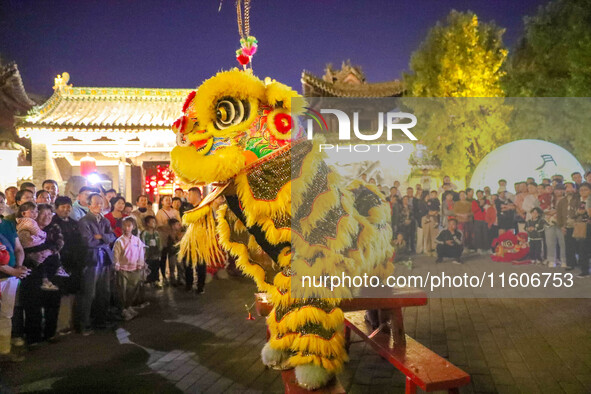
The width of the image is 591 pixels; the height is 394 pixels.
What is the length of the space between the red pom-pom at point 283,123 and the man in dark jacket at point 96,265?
3.38 meters

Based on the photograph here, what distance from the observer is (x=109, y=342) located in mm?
4578

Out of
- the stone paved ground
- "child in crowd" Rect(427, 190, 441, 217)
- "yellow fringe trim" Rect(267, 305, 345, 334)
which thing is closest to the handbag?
the stone paved ground

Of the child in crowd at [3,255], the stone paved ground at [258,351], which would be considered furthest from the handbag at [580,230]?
the child in crowd at [3,255]

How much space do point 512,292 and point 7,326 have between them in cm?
675

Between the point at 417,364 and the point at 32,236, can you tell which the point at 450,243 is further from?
the point at 32,236

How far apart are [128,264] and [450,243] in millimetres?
6951

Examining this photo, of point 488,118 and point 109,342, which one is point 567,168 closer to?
point 488,118

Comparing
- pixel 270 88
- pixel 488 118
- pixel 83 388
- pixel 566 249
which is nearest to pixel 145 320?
pixel 83 388

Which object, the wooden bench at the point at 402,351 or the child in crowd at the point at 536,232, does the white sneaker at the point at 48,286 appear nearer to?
the wooden bench at the point at 402,351

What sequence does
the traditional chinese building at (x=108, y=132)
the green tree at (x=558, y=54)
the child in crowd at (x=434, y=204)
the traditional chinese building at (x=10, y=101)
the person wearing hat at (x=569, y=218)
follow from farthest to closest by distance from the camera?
1. the traditional chinese building at (x=10, y=101)
2. the traditional chinese building at (x=108, y=132)
3. the child in crowd at (x=434, y=204)
4. the green tree at (x=558, y=54)
5. the person wearing hat at (x=569, y=218)

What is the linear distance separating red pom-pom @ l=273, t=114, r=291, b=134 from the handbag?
7150mm

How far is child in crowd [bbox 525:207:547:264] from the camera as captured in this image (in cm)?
819

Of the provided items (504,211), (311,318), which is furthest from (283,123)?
(504,211)

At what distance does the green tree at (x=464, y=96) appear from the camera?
1377cm
